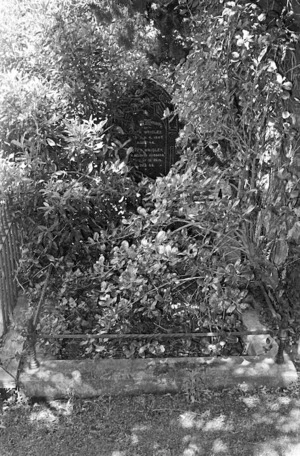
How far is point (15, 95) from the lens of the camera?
458 centimetres

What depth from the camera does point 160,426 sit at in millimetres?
3207

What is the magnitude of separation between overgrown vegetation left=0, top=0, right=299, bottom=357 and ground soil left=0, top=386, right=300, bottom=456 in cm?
39

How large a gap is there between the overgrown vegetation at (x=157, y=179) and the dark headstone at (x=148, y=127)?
16 cm

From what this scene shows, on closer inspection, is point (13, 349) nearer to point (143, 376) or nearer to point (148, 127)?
point (143, 376)

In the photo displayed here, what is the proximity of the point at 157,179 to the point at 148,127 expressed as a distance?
5.95 feet

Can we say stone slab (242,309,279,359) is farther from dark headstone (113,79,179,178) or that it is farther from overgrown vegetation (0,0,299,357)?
dark headstone (113,79,179,178)

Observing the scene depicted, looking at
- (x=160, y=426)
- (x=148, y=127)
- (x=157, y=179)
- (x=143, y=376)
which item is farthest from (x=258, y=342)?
(x=148, y=127)

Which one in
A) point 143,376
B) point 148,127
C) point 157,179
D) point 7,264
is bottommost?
point 143,376

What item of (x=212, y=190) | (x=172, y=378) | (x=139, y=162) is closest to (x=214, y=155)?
(x=139, y=162)

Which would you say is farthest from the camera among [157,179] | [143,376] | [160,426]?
[157,179]

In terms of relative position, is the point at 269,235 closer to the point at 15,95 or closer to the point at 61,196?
the point at 61,196

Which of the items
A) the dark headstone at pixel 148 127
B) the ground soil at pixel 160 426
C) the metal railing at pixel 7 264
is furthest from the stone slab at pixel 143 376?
the dark headstone at pixel 148 127

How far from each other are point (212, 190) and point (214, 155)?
150 cm

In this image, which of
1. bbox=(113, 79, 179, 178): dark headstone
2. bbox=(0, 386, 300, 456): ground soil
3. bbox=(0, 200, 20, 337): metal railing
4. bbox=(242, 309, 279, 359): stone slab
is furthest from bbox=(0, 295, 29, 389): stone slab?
bbox=(113, 79, 179, 178): dark headstone
